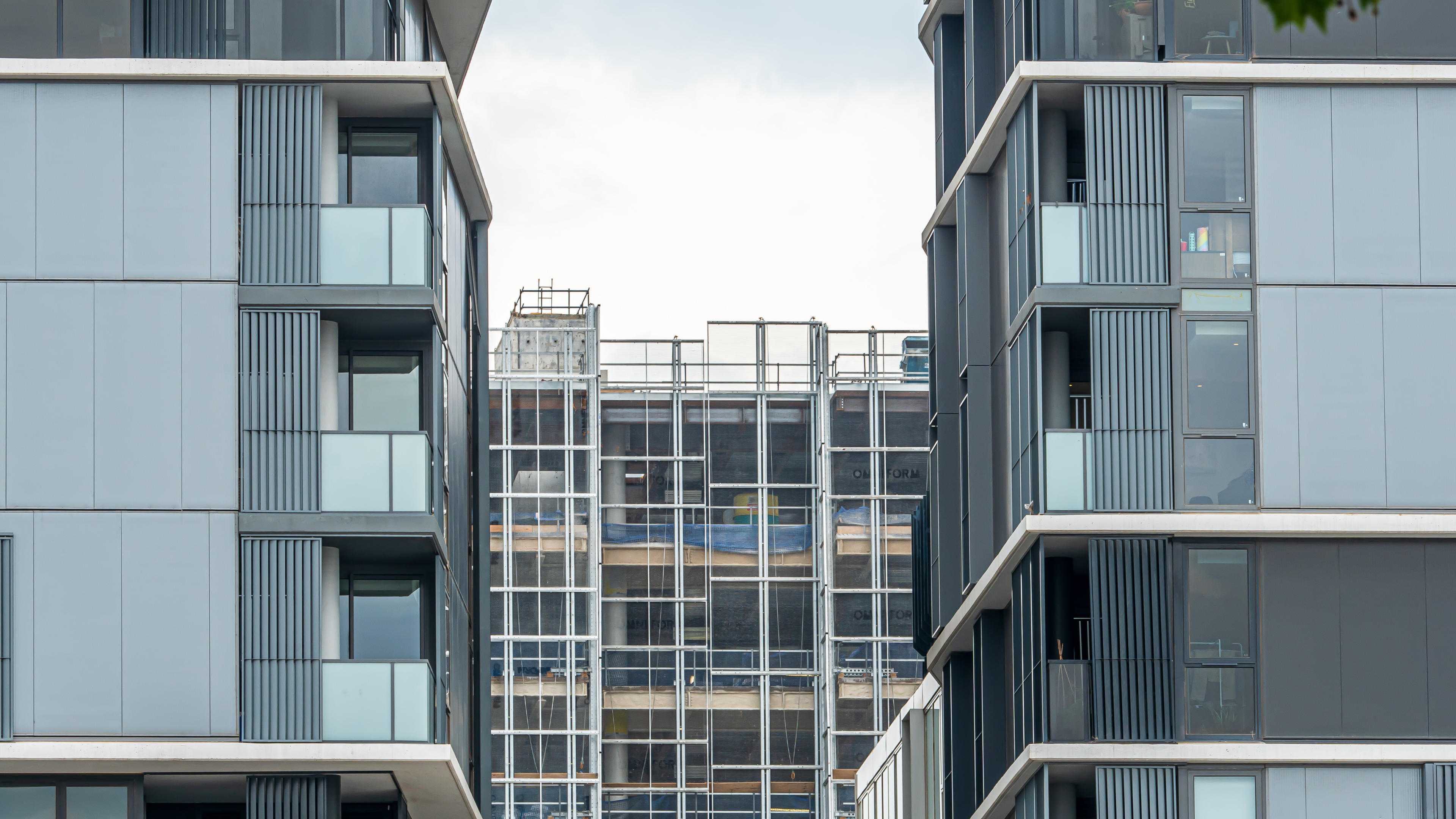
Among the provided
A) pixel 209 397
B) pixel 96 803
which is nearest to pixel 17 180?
pixel 209 397

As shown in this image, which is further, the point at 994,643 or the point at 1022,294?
the point at 994,643

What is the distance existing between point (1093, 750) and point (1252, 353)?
18.1 ft

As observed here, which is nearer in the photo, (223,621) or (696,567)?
(223,621)

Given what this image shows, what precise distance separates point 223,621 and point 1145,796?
1150 centimetres

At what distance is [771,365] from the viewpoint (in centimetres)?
6238

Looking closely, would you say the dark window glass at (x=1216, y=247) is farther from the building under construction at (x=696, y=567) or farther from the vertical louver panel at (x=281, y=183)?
the building under construction at (x=696, y=567)

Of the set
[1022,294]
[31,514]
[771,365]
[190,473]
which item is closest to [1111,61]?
[1022,294]

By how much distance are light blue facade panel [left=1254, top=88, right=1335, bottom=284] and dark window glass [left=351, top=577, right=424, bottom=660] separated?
1185 centimetres

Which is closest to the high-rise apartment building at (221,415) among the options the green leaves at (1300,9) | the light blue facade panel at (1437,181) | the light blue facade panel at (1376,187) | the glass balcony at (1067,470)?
the glass balcony at (1067,470)

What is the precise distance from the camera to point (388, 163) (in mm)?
28734

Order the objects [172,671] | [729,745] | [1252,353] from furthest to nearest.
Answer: [729,745] → [1252,353] → [172,671]

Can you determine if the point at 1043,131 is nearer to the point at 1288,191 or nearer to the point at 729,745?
the point at 1288,191

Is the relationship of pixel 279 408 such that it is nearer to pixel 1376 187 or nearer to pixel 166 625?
pixel 166 625

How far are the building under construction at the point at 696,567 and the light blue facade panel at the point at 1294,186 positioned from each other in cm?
3283
